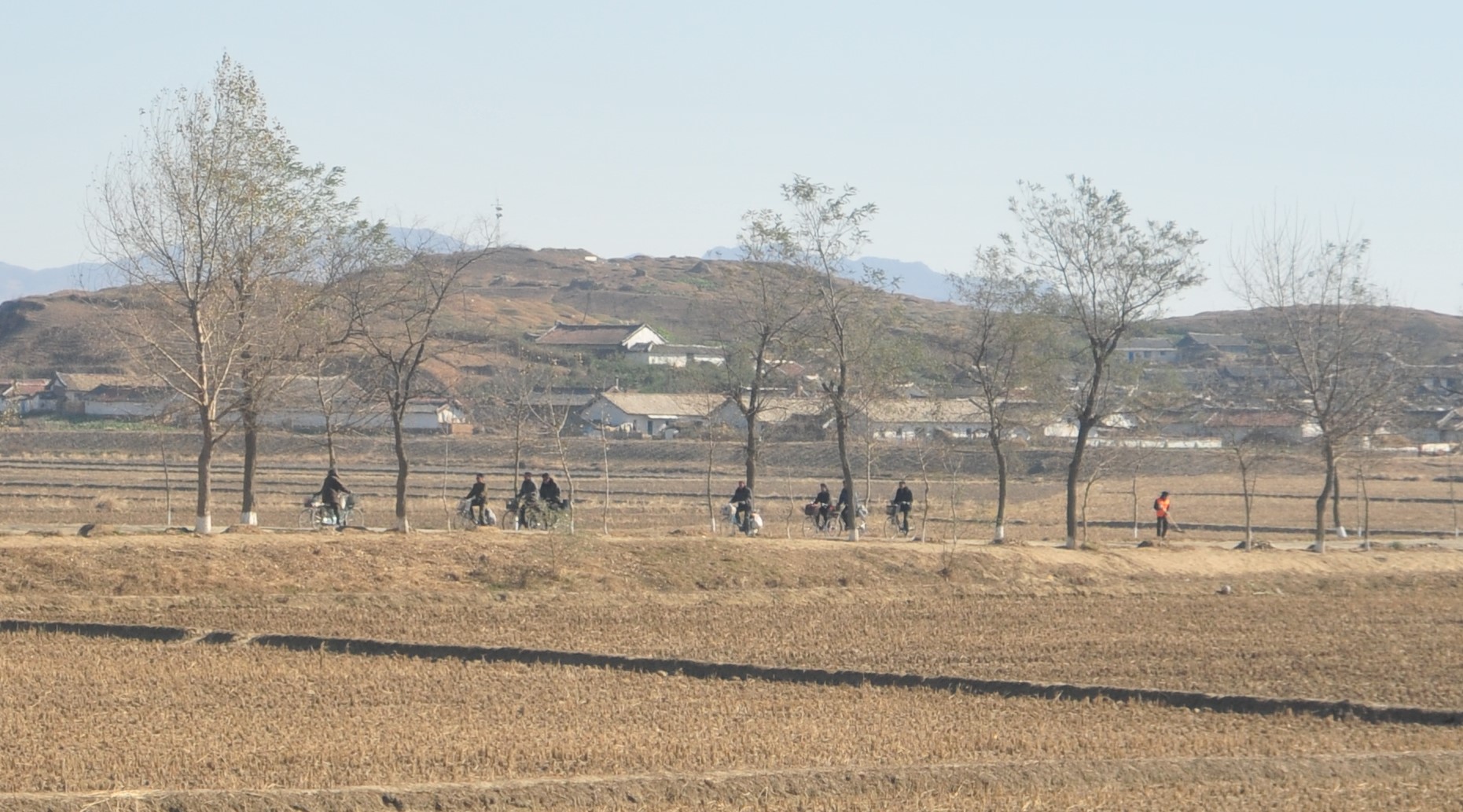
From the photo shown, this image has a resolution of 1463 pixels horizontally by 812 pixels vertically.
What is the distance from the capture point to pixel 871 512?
179 ft

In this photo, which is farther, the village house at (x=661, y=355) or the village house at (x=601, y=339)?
the village house at (x=601, y=339)

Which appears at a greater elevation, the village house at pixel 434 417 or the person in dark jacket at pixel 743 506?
the village house at pixel 434 417

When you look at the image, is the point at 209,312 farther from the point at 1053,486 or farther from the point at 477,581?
the point at 1053,486

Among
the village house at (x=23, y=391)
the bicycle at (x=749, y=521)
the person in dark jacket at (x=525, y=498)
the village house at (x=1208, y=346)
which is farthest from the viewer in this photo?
the village house at (x=1208, y=346)

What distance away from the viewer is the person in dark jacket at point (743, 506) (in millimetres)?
38281

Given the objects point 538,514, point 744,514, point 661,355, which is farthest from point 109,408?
point 744,514

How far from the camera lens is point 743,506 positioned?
38.7 m

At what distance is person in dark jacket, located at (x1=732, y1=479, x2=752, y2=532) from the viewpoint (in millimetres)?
38281

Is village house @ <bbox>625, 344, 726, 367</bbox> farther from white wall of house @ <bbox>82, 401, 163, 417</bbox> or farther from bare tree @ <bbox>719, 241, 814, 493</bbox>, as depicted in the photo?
bare tree @ <bbox>719, 241, 814, 493</bbox>

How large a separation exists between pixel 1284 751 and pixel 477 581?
694 inches

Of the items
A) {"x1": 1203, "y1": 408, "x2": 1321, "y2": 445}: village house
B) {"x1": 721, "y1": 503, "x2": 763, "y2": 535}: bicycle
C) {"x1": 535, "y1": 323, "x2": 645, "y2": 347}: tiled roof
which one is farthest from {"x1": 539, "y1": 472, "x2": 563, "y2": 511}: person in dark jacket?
{"x1": 535, "y1": 323, "x2": 645, "y2": 347}: tiled roof

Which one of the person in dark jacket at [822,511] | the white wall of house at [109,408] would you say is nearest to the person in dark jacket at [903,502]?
the person in dark jacket at [822,511]

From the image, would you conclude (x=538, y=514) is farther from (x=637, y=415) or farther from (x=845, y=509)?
(x=637, y=415)

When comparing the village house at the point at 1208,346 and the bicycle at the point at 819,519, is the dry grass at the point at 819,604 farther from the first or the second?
the village house at the point at 1208,346
